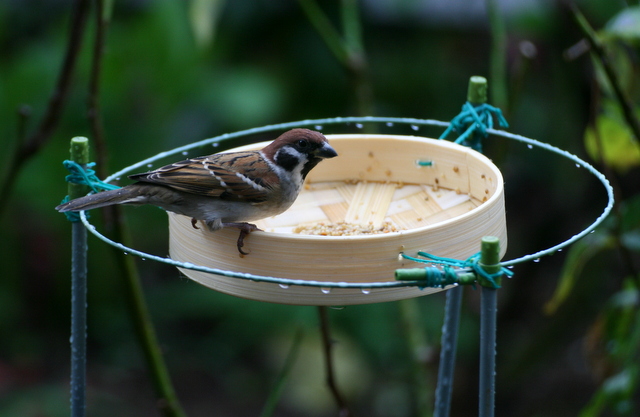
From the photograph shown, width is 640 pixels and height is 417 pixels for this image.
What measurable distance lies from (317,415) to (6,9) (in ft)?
11.5

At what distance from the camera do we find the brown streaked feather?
2.49 m

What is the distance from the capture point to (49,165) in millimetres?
4996

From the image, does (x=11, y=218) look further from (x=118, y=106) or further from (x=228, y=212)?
(x=228, y=212)

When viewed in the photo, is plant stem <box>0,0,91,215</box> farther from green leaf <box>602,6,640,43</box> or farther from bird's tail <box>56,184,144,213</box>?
green leaf <box>602,6,640,43</box>

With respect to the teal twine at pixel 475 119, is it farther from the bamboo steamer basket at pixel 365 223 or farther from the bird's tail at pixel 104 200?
the bird's tail at pixel 104 200

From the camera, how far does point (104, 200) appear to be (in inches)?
91.9

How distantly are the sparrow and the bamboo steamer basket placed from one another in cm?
8

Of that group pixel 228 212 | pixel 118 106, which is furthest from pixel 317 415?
pixel 228 212

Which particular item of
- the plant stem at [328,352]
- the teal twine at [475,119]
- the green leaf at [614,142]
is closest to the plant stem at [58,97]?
the plant stem at [328,352]

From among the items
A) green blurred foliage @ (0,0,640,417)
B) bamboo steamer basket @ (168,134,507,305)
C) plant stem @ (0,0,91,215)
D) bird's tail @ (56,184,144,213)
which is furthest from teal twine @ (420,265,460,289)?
green blurred foliage @ (0,0,640,417)

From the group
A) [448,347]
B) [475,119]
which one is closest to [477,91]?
[475,119]

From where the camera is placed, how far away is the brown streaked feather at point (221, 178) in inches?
98.0

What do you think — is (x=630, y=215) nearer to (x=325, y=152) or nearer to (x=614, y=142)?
(x=614, y=142)

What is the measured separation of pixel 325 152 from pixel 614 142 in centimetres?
123
